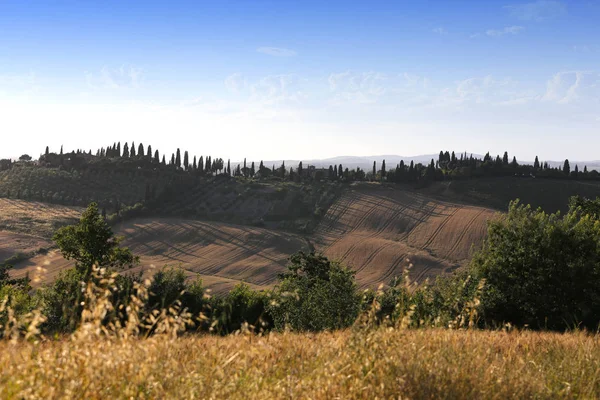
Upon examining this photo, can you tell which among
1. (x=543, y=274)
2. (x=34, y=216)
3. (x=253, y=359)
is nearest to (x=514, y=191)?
(x=34, y=216)

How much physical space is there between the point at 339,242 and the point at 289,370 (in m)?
107

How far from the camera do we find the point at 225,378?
4.45 meters

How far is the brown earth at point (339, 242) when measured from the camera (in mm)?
91000

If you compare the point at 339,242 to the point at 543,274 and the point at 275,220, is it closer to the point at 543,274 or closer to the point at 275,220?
the point at 275,220

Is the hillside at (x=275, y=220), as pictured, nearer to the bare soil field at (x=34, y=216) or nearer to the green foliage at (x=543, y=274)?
the bare soil field at (x=34, y=216)

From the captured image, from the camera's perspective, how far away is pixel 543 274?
79.8 ft

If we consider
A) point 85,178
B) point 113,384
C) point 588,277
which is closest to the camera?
point 113,384

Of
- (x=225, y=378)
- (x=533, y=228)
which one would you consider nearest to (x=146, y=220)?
(x=533, y=228)

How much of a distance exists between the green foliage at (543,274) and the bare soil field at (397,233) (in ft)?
193

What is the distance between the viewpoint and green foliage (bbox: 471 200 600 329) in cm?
2377

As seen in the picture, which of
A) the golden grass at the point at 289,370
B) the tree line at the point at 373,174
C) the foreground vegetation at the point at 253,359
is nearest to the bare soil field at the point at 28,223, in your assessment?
the tree line at the point at 373,174

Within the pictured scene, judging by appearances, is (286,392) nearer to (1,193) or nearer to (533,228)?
(533,228)

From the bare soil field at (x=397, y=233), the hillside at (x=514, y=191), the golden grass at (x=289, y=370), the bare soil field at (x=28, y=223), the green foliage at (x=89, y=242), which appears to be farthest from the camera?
the hillside at (x=514, y=191)

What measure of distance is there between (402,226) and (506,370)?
118m
